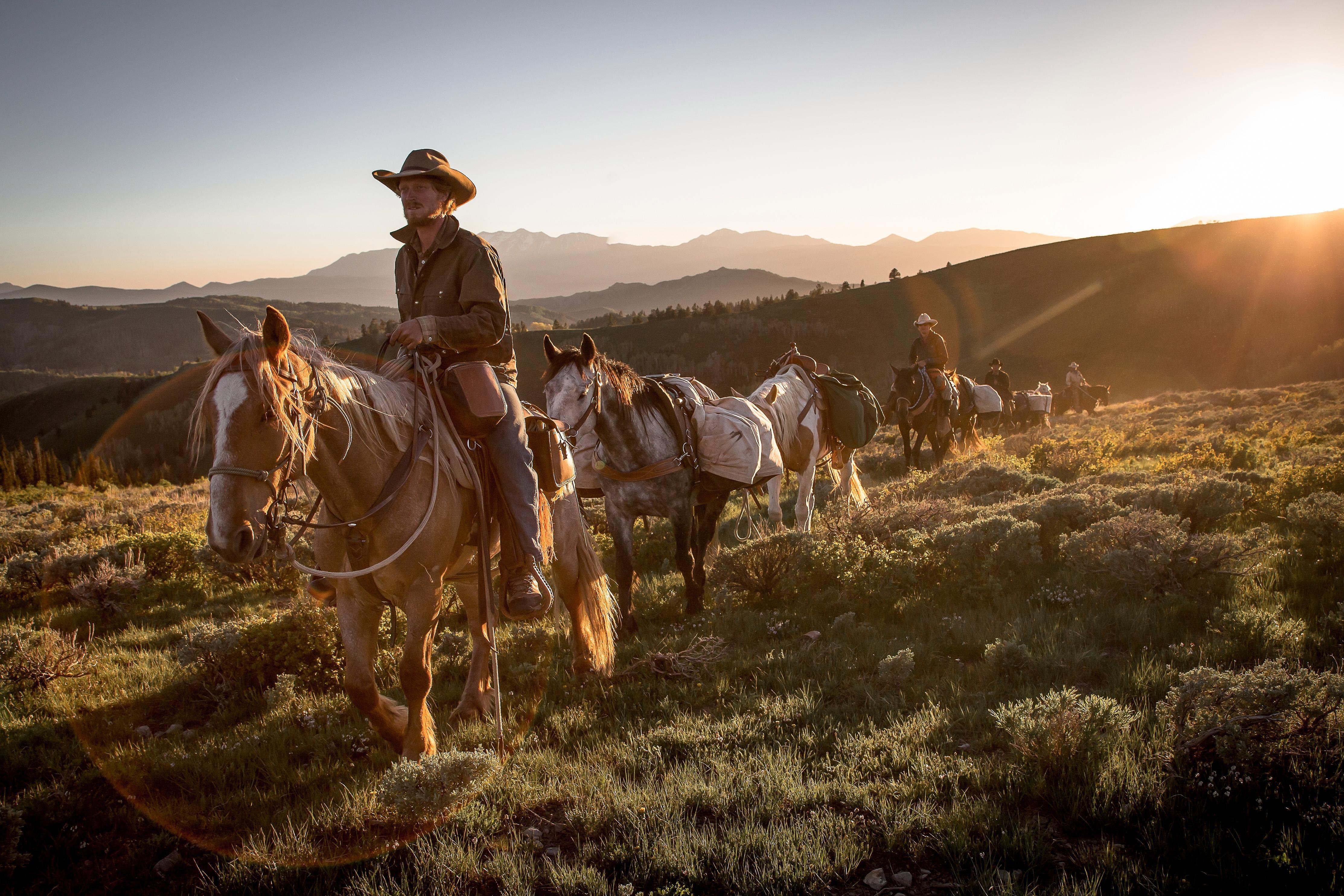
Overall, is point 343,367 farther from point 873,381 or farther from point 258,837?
point 873,381

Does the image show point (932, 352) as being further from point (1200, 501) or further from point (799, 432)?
point (1200, 501)

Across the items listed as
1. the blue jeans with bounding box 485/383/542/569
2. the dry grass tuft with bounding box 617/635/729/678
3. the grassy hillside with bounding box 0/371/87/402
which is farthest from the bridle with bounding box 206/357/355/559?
the grassy hillside with bounding box 0/371/87/402

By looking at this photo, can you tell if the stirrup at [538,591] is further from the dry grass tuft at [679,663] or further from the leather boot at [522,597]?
the dry grass tuft at [679,663]

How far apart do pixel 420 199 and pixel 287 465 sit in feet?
6.27

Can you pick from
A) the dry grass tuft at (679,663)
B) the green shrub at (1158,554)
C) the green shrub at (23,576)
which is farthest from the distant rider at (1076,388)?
the green shrub at (23,576)

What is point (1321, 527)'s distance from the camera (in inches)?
248

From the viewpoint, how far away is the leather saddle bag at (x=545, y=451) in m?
4.78

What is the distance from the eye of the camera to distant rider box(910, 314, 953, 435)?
1395cm

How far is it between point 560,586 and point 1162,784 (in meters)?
4.03

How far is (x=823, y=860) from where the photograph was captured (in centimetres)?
281

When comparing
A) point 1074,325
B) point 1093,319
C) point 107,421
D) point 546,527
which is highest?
point 1093,319

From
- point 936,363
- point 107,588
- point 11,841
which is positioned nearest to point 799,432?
point 936,363

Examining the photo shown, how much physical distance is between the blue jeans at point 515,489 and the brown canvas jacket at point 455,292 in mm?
396

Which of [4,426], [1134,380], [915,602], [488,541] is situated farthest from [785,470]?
[4,426]
